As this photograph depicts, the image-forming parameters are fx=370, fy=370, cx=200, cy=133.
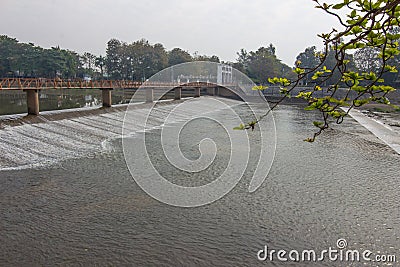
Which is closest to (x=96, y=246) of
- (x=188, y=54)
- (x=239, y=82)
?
(x=239, y=82)

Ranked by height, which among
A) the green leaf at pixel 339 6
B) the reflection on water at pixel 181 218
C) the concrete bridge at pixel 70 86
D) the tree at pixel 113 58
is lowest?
the reflection on water at pixel 181 218

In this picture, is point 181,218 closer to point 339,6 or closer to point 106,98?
point 339,6

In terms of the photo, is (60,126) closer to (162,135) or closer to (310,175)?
(162,135)

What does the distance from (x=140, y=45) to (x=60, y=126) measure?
41.6m

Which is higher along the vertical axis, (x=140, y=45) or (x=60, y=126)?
(x=140, y=45)

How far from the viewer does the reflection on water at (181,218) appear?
4.93 meters

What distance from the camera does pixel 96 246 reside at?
5.09 meters

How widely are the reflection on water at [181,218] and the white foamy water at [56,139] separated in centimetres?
97

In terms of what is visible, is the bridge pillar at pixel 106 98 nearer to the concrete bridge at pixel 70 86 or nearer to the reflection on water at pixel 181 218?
the concrete bridge at pixel 70 86

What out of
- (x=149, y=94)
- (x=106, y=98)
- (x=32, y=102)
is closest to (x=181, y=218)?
(x=32, y=102)

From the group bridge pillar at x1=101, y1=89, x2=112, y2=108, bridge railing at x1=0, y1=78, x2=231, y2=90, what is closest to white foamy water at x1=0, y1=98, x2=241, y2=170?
bridge railing at x1=0, y1=78, x2=231, y2=90

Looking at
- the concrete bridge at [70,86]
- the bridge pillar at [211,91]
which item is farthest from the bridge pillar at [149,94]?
the bridge pillar at [211,91]

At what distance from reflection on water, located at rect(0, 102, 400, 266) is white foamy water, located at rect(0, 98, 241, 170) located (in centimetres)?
97

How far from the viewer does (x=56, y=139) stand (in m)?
12.0
